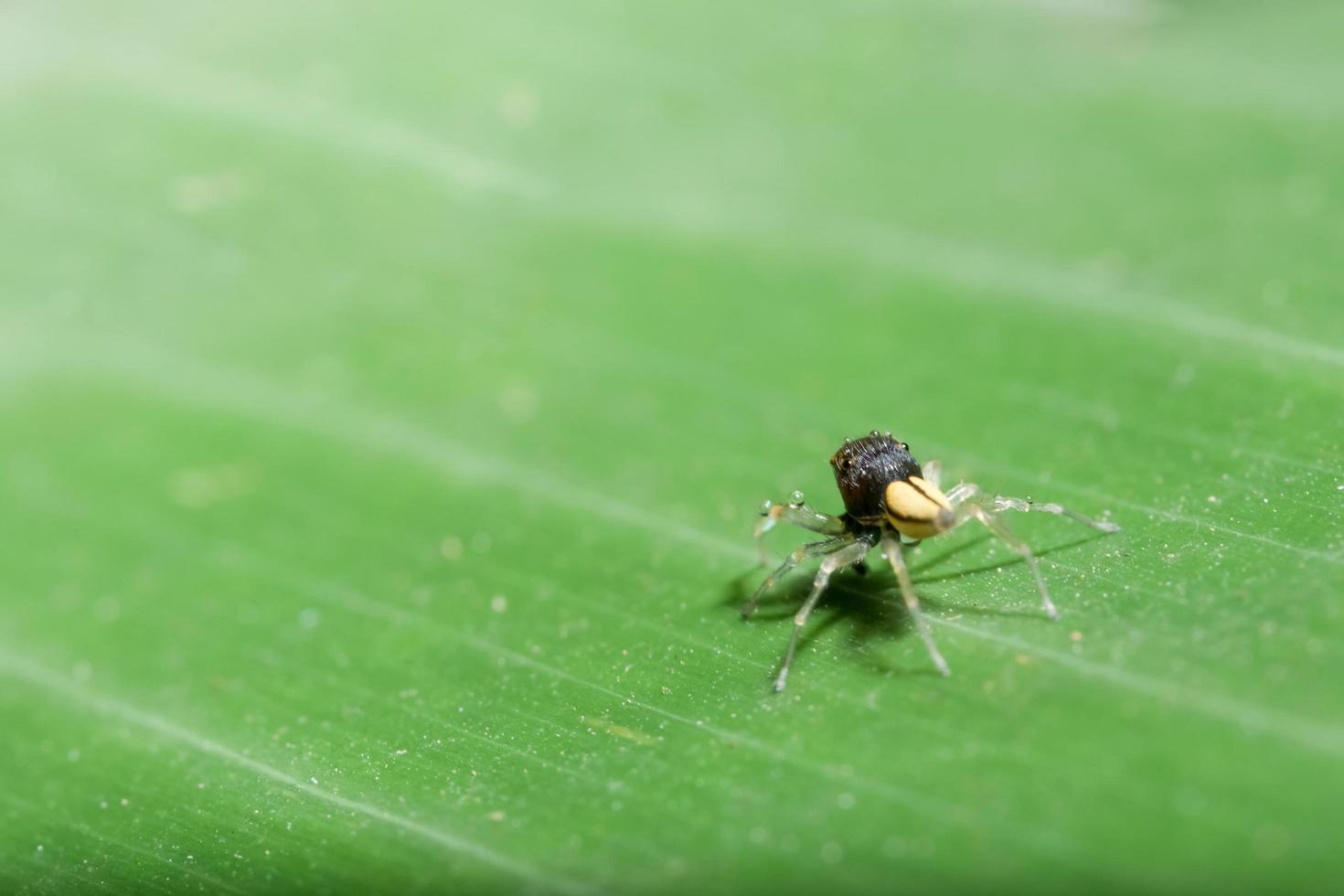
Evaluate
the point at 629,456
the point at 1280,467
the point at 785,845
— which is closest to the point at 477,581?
the point at 629,456

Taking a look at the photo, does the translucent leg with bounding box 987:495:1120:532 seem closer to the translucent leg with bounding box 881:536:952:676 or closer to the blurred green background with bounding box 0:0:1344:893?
the blurred green background with bounding box 0:0:1344:893

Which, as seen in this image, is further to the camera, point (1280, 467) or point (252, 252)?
point (252, 252)

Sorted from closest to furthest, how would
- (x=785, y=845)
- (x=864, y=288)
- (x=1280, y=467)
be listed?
(x=785, y=845)
(x=1280, y=467)
(x=864, y=288)

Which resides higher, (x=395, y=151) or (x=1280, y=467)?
(x=395, y=151)

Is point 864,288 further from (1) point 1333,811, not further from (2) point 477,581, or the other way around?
(1) point 1333,811

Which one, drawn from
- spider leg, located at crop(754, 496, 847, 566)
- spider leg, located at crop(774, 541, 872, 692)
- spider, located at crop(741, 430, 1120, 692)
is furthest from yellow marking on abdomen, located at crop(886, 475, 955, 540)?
spider leg, located at crop(754, 496, 847, 566)

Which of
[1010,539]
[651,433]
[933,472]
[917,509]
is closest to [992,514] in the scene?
[1010,539]

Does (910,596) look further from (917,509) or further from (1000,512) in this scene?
(1000,512)
